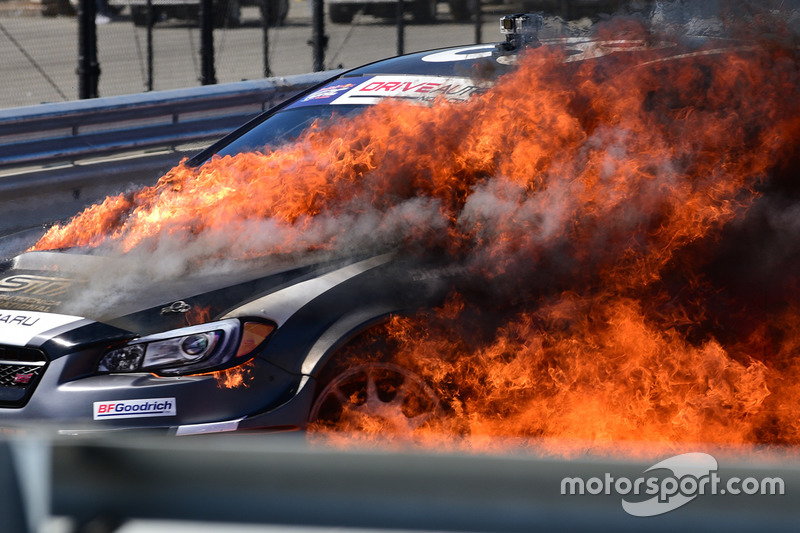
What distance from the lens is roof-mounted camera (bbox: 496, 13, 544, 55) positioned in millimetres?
4590

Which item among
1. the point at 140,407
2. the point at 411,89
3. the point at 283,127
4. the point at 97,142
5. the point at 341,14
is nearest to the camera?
the point at 140,407

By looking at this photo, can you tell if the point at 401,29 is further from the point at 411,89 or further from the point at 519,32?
the point at 411,89

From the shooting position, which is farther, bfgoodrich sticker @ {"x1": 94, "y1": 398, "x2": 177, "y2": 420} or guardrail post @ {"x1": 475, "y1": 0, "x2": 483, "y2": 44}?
guardrail post @ {"x1": 475, "y1": 0, "x2": 483, "y2": 44}

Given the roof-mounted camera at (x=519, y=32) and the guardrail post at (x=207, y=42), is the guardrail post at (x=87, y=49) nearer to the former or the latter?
the guardrail post at (x=207, y=42)

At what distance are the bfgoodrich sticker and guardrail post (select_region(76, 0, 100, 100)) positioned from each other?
6.96 m

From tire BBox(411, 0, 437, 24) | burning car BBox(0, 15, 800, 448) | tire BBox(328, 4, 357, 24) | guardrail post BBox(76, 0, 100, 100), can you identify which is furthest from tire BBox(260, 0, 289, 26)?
burning car BBox(0, 15, 800, 448)

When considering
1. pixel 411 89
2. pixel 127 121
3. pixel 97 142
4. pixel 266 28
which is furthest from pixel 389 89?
pixel 266 28

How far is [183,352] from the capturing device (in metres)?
3.17

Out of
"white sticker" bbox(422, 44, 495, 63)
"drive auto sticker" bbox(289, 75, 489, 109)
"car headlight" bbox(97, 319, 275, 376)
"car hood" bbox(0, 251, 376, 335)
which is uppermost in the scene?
"white sticker" bbox(422, 44, 495, 63)

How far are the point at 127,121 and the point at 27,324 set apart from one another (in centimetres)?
568

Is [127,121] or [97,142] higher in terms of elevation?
[127,121]

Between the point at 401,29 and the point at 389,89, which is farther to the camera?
the point at 401,29

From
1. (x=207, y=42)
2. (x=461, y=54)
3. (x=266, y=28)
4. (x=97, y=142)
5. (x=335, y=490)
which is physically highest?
(x=461, y=54)

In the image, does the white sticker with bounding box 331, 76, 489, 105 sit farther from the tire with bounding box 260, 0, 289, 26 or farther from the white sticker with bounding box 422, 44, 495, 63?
the tire with bounding box 260, 0, 289, 26
